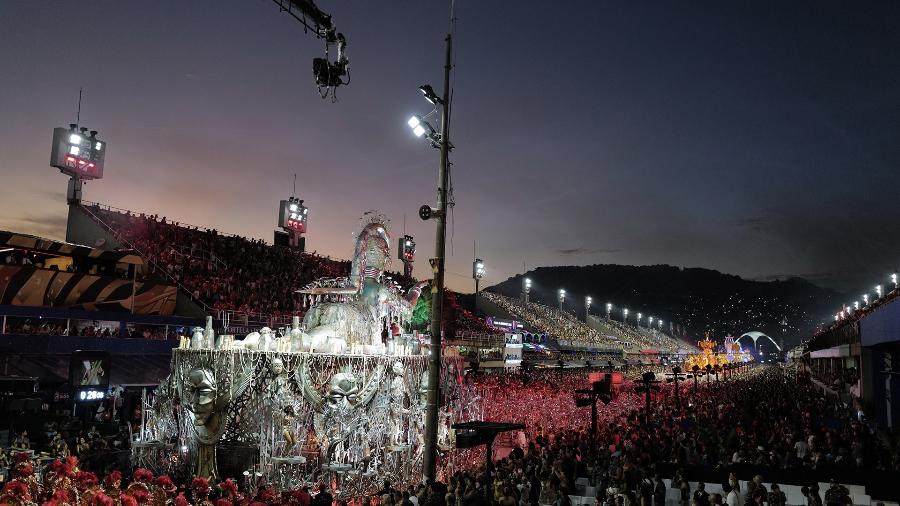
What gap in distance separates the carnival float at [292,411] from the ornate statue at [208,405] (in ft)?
0.07

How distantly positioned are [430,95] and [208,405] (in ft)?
27.2

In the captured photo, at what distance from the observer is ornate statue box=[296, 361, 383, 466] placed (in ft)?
45.3

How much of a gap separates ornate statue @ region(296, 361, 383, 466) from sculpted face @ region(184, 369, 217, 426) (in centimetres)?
189

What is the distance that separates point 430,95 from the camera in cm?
1095

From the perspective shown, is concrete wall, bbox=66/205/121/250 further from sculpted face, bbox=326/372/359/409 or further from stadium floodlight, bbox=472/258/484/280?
stadium floodlight, bbox=472/258/484/280

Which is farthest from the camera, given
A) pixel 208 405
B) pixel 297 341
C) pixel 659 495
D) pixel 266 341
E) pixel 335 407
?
pixel 297 341

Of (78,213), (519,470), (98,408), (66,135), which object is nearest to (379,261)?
(519,470)

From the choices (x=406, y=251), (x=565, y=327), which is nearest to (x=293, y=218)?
(x=406, y=251)

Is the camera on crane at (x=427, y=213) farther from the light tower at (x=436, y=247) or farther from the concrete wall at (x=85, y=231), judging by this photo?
the concrete wall at (x=85, y=231)

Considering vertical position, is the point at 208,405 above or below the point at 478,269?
below

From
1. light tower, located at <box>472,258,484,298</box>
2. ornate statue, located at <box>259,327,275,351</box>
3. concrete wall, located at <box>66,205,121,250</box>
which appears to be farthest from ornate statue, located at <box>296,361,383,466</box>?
light tower, located at <box>472,258,484,298</box>

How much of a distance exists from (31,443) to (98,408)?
5258mm

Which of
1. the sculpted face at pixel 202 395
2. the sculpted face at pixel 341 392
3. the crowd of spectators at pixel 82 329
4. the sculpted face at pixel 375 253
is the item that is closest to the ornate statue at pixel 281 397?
the sculpted face at pixel 341 392

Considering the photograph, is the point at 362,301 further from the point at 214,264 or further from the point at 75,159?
the point at 75,159
